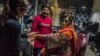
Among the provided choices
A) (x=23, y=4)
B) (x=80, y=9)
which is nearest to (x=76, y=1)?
(x=80, y=9)

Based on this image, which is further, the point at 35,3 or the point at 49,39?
the point at 35,3

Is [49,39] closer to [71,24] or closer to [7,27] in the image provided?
[71,24]

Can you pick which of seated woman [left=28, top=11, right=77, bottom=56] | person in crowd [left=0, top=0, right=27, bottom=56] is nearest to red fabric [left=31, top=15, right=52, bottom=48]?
seated woman [left=28, top=11, right=77, bottom=56]

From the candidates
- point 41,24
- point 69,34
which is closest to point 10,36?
point 69,34

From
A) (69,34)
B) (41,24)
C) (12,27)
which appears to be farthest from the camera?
(41,24)

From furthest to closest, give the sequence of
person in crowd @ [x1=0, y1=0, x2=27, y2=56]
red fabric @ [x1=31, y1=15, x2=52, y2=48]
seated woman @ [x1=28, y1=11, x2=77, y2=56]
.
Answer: red fabric @ [x1=31, y1=15, x2=52, y2=48] → seated woman @ [x1=28, y1=11, x2=77, y2=56] → person in crowd @ [x1=0, y1=0, x2=27, y2=56]

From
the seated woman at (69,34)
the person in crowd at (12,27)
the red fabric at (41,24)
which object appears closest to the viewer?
the person in crowd at (12,27)

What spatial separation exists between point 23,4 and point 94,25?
8257mm

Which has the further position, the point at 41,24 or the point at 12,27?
the point at 41,24

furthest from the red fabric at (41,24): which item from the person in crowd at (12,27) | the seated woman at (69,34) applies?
the person in crowd at (12,27)

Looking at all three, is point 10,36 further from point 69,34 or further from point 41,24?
point 41,24

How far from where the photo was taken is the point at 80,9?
1130 centimetres

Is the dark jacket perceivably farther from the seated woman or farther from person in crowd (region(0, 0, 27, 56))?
the seated woman

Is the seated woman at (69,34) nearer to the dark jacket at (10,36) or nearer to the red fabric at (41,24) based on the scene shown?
the dark jacket at (10,36)
